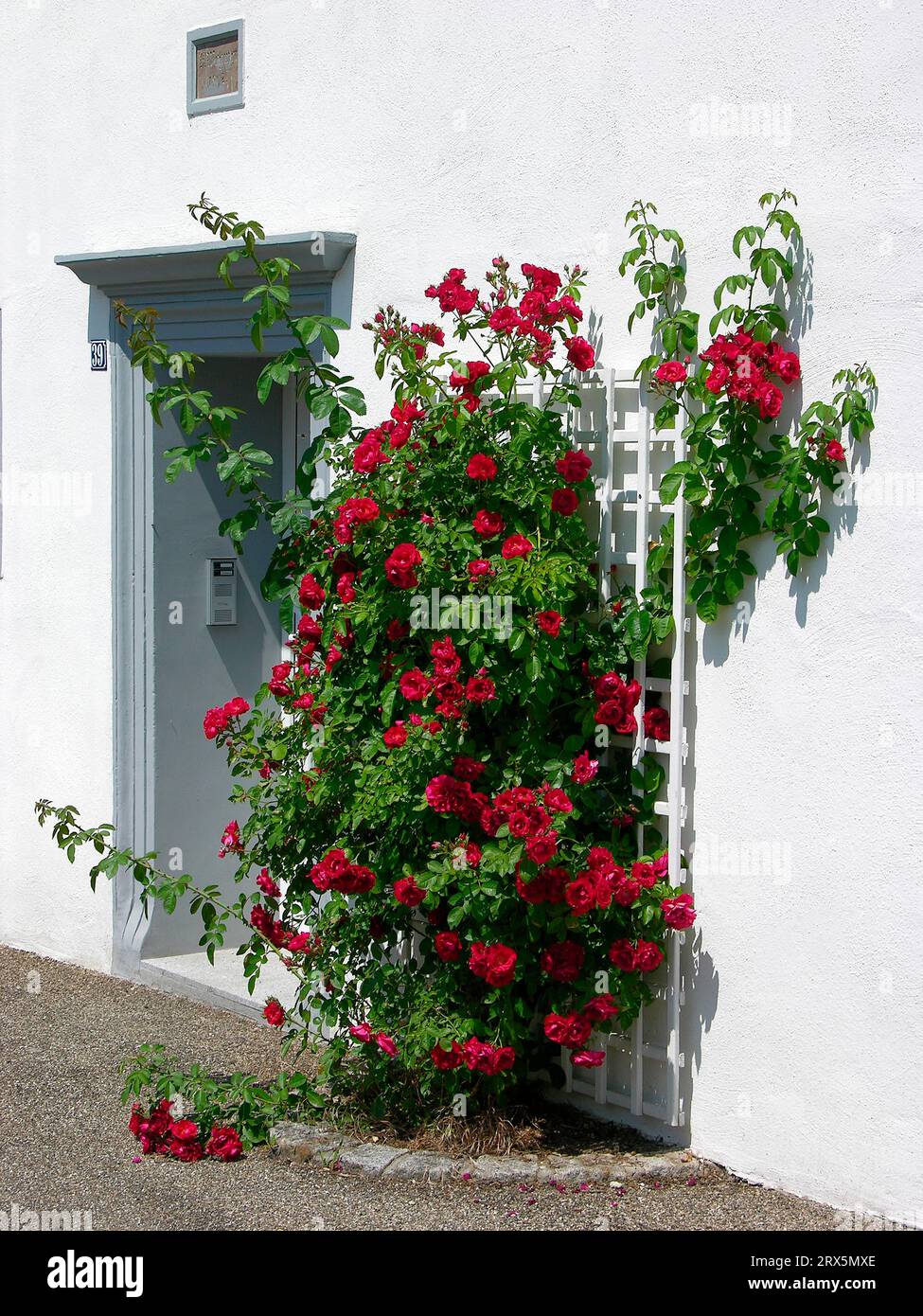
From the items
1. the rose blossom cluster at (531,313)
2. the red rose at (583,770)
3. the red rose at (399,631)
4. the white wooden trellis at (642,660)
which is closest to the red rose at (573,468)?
the white wooden trellis at (642,660)

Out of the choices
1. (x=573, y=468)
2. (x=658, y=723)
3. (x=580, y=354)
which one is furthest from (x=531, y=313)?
(x=658, y=723)

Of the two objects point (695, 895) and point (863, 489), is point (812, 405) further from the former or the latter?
point (695, 895)

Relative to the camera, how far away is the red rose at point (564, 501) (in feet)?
14.7

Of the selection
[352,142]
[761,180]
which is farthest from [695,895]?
[352,142]

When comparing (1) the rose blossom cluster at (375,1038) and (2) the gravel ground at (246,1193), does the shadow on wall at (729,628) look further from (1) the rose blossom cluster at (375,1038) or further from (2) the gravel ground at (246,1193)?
(1) the rose blossom cluster at (375,1038)

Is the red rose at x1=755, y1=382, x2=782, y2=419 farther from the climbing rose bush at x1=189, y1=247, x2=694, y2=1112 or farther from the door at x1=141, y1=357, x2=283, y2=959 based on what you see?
the door at x1=141, y1=357, x2=283, y2=959

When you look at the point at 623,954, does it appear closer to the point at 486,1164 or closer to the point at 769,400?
the point at 486,1164

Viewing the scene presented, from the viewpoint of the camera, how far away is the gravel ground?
414 cm

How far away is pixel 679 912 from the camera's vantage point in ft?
14.3

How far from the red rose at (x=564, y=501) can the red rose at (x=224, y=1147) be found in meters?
2.05

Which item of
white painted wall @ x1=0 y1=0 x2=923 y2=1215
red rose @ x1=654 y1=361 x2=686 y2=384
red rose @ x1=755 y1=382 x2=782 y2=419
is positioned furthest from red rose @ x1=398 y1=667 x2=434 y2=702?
red rose @ x1=755 y1=382 x2=782 y2=419

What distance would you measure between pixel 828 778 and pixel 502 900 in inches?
36.8

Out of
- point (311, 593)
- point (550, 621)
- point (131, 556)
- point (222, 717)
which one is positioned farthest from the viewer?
point (131, 556)

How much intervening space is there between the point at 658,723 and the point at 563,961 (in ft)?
2.41
